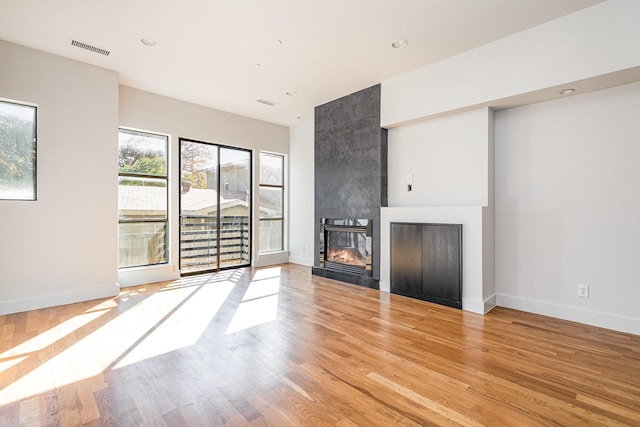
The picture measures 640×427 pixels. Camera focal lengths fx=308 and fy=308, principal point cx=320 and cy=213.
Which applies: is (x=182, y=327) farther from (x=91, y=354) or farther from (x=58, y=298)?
(x=58, y=298)

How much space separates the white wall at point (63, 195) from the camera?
3611 millimetres

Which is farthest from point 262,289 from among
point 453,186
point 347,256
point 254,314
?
point 453,186

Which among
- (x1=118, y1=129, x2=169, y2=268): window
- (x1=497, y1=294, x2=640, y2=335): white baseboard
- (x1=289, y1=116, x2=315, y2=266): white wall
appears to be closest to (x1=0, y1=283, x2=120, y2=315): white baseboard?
(x1=118, y1=129, x2=169, y2=268): window

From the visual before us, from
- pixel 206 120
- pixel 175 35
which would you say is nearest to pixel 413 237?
pixel 175 35

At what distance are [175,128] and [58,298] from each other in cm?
301

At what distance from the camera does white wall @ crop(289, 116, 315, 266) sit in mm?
6508

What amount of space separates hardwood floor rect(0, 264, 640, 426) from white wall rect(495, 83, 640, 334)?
0.29m

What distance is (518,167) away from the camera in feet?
12.3

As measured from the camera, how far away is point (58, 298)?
3.88 metres

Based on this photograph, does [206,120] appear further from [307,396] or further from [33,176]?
[307,396]

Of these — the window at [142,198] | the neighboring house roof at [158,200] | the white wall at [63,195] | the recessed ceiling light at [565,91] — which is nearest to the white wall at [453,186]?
the recessed ceiling light at [565,91]

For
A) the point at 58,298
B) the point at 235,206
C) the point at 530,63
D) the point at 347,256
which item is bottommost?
the point at 58,298

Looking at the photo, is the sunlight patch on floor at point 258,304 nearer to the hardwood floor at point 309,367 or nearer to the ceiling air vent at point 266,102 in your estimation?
the hardwood floor at point 309,367

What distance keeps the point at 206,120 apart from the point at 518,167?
5.05 m
